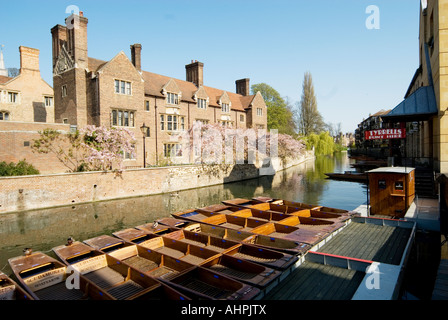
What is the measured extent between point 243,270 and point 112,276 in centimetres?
332

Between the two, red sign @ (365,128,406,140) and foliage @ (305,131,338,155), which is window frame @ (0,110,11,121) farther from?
foliage @ (305,131,338,155)

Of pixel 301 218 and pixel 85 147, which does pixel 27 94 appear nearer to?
pixel 85 147

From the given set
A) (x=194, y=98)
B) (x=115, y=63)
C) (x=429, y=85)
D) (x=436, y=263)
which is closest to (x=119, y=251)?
(x=436, y=263)

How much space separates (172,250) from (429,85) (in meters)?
16.2

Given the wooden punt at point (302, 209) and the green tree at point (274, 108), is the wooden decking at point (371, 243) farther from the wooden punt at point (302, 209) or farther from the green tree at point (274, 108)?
the green tree at point (274, 108)

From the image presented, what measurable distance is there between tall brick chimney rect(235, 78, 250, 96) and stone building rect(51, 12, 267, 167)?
16.6 meters

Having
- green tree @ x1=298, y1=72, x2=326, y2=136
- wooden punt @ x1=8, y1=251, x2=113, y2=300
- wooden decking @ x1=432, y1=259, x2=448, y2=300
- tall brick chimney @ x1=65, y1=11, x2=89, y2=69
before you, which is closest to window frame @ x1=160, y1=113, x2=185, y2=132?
tall brick chimney @ x1=65, y1=11, x2=89, y2=69

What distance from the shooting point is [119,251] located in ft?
28.3

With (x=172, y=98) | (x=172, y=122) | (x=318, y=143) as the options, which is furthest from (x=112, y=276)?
(x=318, y=143)

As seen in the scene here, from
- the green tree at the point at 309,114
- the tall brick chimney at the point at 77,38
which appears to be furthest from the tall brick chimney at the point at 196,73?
the green tree at the point at 309,114

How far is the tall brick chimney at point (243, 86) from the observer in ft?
156

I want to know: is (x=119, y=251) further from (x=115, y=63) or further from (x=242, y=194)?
(x=115, y=63)

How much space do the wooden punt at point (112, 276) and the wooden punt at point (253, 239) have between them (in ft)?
10.7

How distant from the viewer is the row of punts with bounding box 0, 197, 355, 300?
6312 mm
